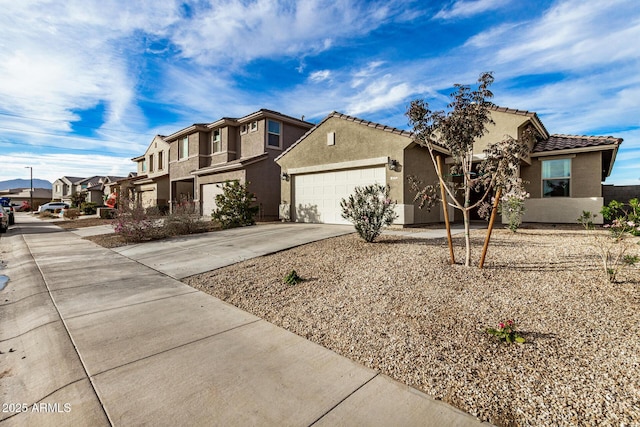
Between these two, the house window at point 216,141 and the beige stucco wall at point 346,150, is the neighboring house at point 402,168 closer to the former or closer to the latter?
the beige stucco wall at point 346,150

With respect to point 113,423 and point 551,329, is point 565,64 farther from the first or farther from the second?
point 113,423

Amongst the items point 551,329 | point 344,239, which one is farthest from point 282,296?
point 344,239

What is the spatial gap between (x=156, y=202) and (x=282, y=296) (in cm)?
2326

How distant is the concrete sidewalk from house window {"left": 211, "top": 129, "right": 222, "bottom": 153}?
17.2 meters

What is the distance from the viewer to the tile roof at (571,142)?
40.8ft

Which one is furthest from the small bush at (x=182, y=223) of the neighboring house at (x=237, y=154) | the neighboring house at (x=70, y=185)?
the neighboring house at (x=70, y=185)

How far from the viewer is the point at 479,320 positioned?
3639 millimetres

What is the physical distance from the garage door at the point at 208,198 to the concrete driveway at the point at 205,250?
803 cm

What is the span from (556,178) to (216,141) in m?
20.2

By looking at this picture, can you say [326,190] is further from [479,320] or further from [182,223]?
[479,320]

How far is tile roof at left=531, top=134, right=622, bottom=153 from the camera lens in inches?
489

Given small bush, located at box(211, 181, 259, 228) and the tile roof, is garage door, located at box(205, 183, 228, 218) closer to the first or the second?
small bush, located at box(211, 181, 259, 228)

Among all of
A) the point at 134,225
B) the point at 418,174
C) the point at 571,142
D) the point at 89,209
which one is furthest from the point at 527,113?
the point at 89,209

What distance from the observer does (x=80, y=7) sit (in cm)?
841
